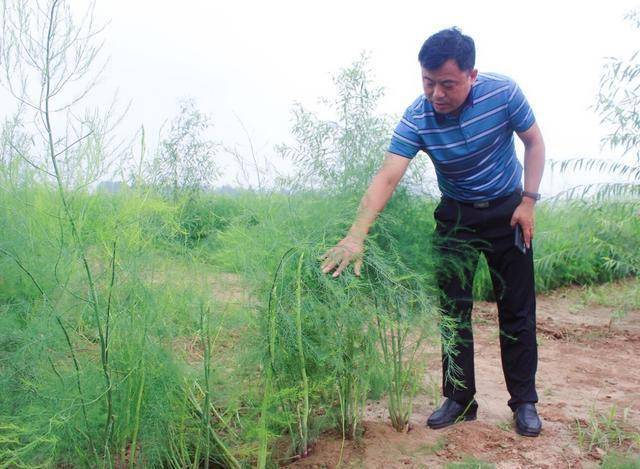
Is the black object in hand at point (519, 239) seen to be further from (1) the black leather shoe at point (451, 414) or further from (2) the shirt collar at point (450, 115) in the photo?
(1) the black leather shoe at point (451, 414)

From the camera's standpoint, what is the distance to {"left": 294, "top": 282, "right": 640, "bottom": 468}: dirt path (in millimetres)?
2896

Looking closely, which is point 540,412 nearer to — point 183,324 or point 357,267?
point 357,267

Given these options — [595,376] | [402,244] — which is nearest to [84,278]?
[402,244]

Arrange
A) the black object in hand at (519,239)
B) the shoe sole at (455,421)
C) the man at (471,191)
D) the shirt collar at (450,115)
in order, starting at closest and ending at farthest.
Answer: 1. the man at (471,191)
2. the shirt collar at (450,115)
3. the black object in hand at (519,239)
4. the shoe sole at (455,421)

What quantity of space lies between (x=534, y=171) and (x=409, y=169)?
60cm

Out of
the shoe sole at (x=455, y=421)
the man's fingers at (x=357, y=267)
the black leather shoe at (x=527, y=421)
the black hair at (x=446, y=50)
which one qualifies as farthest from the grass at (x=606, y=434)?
the black hair at (x=446, y=50)

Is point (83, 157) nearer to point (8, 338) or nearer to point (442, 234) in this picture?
point (8, 338)

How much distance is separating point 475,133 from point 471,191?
0.95 feet

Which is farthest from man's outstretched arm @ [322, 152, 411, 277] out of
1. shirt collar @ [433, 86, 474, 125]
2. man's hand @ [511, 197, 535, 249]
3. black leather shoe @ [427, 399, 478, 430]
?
black leather shoe @ [427, 399, 478, 430]

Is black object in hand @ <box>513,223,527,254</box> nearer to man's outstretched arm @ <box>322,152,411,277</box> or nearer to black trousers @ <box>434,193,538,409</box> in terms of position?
black trousers @ <box>434,193,538,409</box>

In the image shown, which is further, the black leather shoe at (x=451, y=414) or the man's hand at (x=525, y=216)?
the black leather shoe at (x=451, y=414)

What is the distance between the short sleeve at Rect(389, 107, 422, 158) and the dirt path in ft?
4.37

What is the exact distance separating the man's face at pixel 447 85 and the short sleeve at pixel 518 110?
0.65 feet

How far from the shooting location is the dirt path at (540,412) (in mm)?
2896
